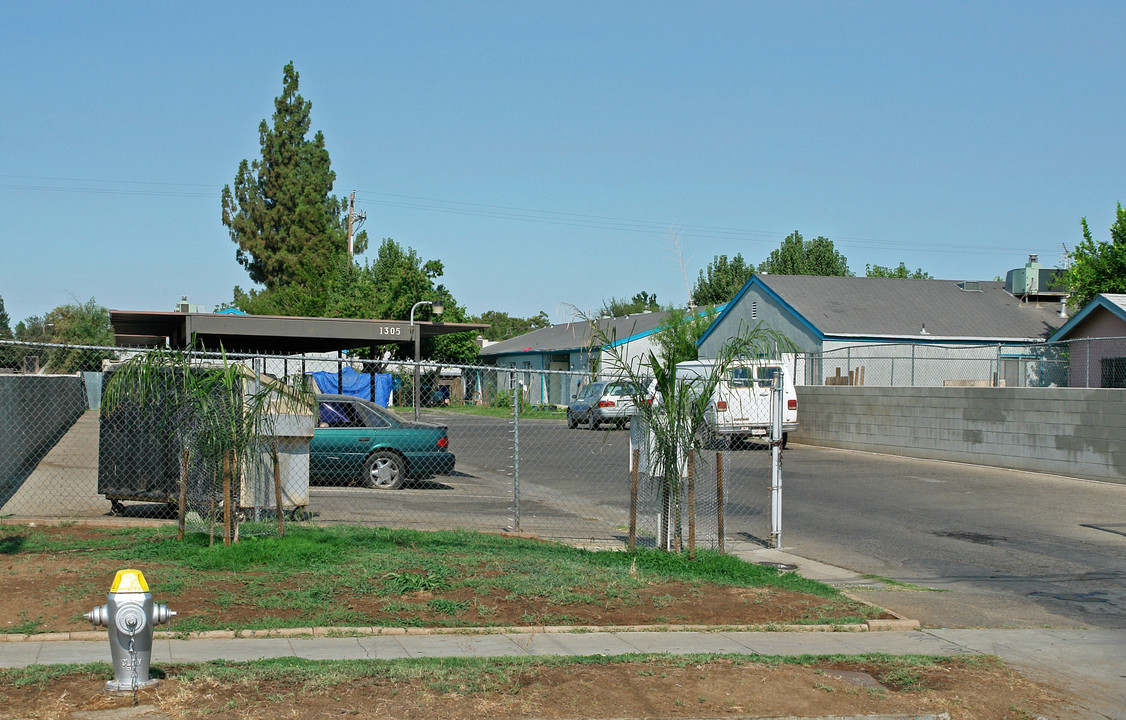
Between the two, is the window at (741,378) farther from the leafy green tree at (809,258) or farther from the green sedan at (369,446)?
the leafy green tree at (809,258)

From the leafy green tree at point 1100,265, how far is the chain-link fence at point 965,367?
218cm

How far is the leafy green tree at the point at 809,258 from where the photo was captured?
62031mm

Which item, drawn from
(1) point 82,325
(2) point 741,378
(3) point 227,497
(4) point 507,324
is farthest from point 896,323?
(4) point 507,324

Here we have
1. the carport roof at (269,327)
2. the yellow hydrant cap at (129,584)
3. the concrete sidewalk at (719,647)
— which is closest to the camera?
the yellow hydrant cap at (129,584)

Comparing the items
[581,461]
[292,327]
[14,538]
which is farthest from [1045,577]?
[292,327]

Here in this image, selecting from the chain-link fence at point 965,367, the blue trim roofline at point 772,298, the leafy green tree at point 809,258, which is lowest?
the chain-link fence at point 965,367

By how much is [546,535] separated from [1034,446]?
12.1 meters

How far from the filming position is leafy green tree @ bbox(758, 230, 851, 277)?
62031 millimetres

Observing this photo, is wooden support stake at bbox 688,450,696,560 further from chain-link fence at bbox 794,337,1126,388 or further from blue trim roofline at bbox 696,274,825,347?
blue trim roofline at bbox 696,274,825,347

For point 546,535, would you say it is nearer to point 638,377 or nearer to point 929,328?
point 638,377

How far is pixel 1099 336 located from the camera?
26.0m

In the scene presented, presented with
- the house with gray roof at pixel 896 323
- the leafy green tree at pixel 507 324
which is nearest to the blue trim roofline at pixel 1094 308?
the house with gray roof at pixel 896 323

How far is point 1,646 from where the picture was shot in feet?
20.3

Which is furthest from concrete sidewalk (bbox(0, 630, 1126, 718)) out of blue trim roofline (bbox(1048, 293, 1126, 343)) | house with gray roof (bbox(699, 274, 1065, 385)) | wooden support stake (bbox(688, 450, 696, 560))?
house with gray roof (bbox(699, 274, 1065, 385))
